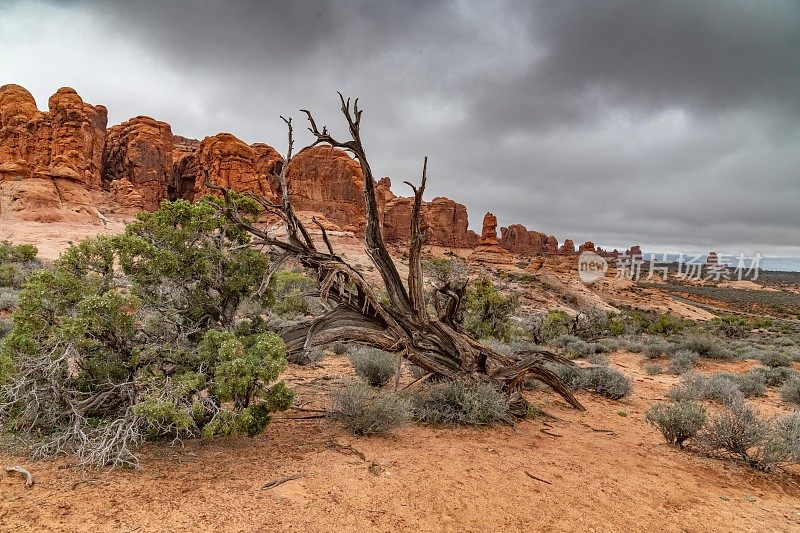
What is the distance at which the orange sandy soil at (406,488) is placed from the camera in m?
3.35

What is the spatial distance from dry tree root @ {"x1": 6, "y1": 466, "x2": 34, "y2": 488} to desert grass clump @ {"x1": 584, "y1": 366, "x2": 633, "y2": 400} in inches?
380

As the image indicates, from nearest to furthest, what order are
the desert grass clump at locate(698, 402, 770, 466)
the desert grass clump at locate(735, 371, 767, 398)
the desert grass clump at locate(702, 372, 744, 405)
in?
the desert grass clump at locate(698, 402, 770, 466) < the desert grass clump at locate(702, 372, 744, 405) < the desert grass clump at locate(735, 371, 767, 398)

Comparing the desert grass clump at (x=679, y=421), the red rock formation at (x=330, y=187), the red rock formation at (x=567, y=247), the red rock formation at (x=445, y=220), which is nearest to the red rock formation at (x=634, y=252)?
the red rock formation at (x=567, y=247)

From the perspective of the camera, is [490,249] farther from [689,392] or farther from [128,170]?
[689,392]

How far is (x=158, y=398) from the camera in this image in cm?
399

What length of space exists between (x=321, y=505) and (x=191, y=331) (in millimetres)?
2511

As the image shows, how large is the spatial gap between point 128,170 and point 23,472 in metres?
64.1

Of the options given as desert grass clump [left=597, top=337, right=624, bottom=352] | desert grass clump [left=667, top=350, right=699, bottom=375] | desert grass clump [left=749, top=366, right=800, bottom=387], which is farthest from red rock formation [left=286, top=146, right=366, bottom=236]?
desert grass clump [left=749, top=366, right=800, bottom=387]

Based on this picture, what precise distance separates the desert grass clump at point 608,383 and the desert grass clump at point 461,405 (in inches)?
150

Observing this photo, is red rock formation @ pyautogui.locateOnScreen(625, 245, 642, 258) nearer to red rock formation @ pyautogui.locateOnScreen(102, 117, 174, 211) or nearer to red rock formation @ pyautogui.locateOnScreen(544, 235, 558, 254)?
red rock formation @ pyautogui.locateOnScreen(544, 235, 558, 254)

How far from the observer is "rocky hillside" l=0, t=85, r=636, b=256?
40.3 metres

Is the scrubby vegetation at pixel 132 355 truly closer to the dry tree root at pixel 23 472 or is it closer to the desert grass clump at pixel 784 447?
the dry tree root at pixel 23 472

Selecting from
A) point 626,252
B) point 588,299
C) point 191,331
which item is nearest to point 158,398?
point 191,331

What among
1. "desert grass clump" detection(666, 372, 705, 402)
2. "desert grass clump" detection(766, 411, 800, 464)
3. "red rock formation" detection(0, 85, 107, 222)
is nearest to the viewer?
"desert grass clump" detection(766, 411, 800, 464)
